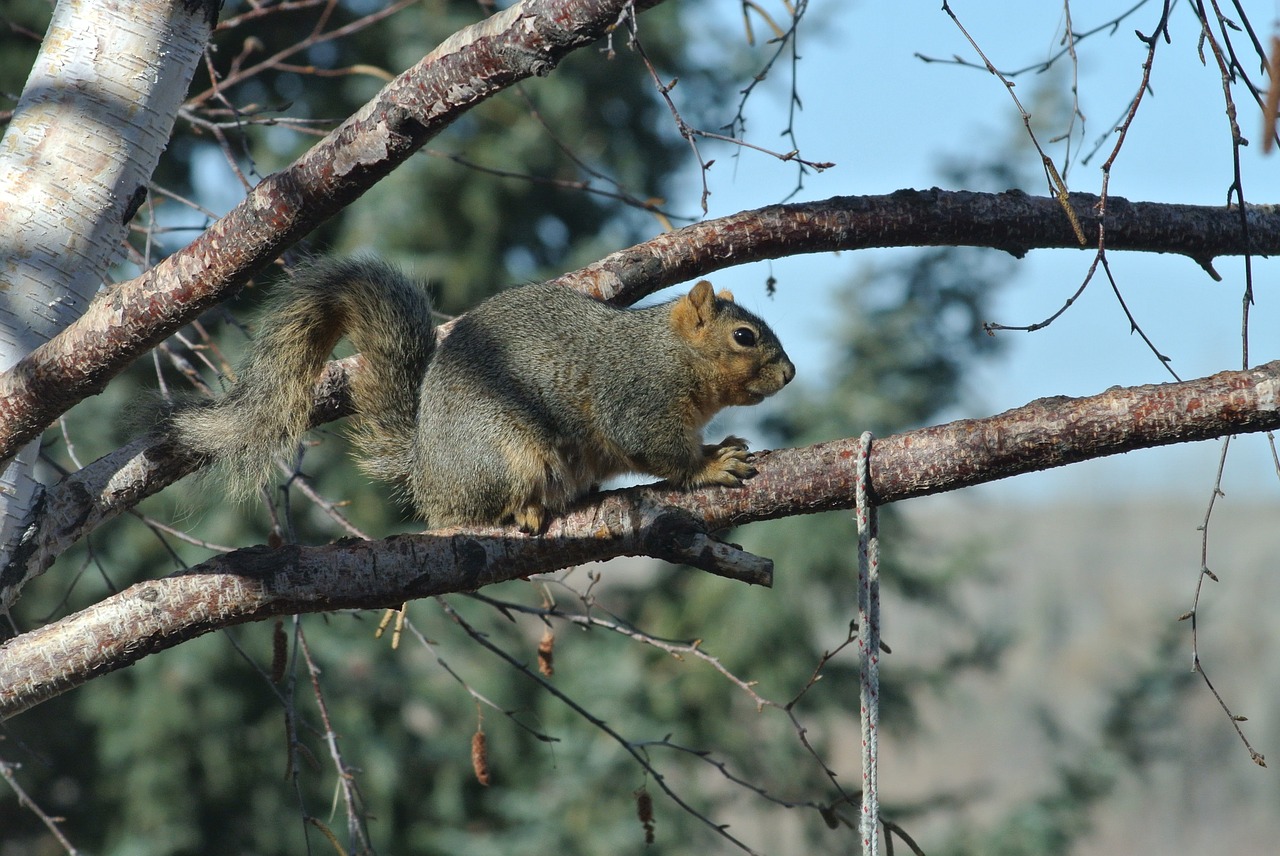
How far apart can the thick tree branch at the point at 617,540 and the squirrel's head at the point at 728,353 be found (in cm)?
78

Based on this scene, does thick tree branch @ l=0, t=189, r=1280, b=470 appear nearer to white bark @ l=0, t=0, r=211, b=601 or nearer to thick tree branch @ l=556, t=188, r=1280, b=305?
thick tree branch @ l=556, t=188, r=1280, b=305

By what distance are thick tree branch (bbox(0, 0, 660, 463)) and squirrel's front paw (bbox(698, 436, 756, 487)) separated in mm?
725

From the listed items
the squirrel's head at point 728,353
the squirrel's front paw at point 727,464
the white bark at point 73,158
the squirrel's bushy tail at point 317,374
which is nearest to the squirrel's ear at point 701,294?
the squirrel's head at point 728,353

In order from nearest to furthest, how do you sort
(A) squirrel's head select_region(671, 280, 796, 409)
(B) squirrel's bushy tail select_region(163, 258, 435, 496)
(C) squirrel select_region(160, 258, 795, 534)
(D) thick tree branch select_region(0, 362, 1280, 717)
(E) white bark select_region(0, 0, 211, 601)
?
(D) thick tree branch select_region(0, 362, 1280, 717)
(E) white bark select_region(0, 0, 211, 601)
(B) squirrel's bushy tail select_region(163, 258, 435, 496)
(C) squirrel select_region(160, 258, 795, 534)
(A) squirrel's head select_region(671, 280, 796, 409)

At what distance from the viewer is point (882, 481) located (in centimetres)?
156

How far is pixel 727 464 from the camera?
193 cm

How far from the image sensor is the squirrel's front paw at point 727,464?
5.98 feet

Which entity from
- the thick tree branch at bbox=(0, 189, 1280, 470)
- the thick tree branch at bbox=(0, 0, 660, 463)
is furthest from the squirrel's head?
the thick tree branch at bbox=(0, 0, 660, 463)

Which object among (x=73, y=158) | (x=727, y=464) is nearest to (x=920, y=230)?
(x=727, y=464)

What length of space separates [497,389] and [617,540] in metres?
0.64

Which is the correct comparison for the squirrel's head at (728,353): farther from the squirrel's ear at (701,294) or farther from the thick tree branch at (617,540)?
the thick tree branch at (617,540)

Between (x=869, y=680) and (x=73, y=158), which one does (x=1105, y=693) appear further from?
(x=73, y=158)

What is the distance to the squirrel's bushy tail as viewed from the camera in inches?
77.3

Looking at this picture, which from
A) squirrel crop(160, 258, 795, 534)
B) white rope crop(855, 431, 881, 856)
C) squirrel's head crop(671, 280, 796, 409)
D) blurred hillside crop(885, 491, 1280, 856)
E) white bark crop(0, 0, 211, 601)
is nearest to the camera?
white rope crop(855, 431, 881, 856)
